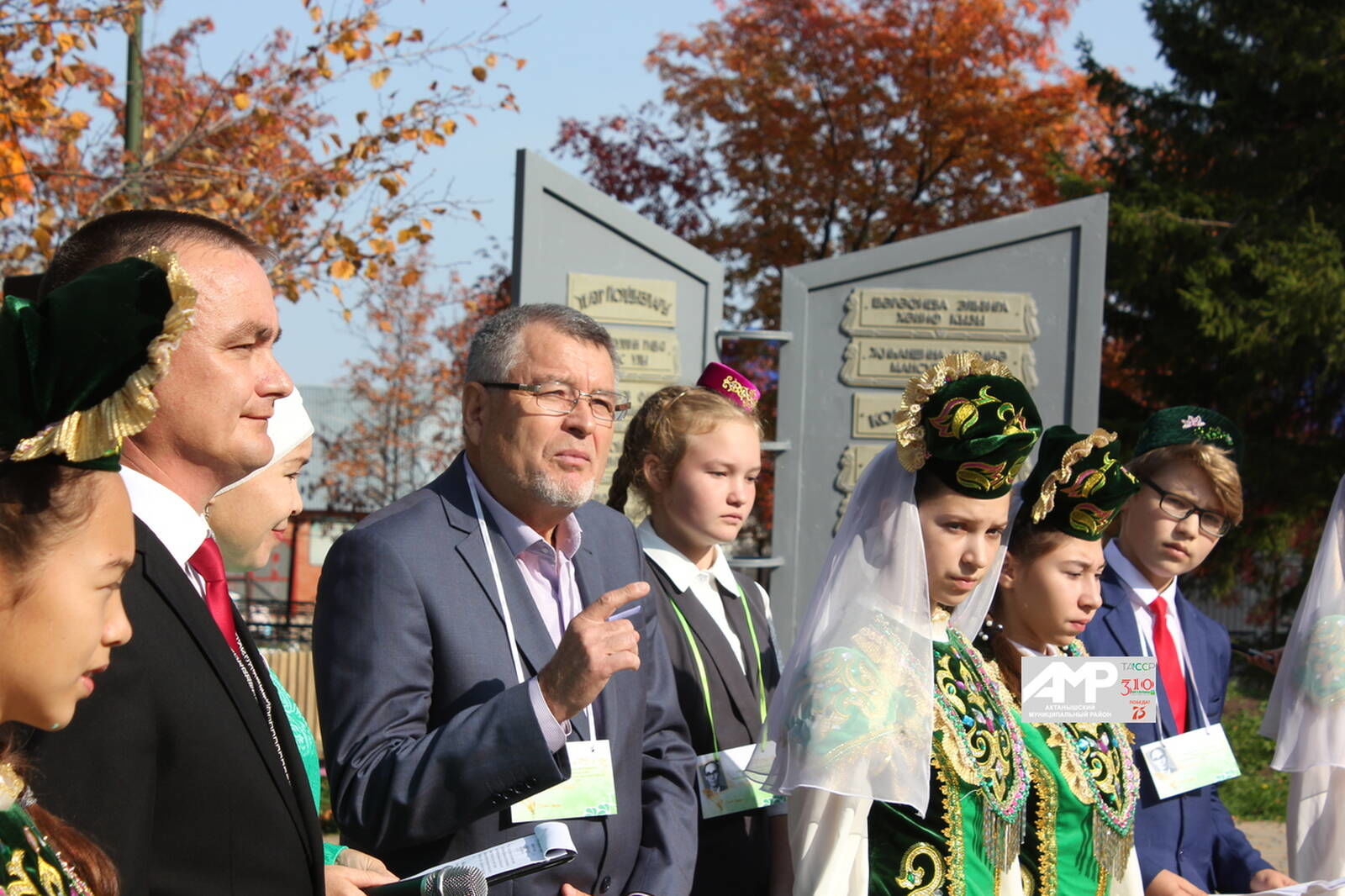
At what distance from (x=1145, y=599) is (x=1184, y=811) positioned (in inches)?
25.9

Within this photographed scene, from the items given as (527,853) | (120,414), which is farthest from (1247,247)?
(120,414)

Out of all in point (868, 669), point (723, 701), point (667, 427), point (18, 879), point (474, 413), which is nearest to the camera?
point (18, 879)

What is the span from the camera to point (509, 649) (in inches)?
114

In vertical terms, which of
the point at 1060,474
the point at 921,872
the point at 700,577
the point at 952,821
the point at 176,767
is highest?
the point at 1060,474

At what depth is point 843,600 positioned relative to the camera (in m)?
3.17

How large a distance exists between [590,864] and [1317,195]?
14027mm

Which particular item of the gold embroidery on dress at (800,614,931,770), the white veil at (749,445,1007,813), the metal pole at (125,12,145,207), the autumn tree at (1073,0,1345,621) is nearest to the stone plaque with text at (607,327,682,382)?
the metal pole at (125,12,145,207)

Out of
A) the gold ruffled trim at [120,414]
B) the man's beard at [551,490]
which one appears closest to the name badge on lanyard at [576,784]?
the man's beard at [551,490]

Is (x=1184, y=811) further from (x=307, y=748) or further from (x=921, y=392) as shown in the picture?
(x=307, y=748)

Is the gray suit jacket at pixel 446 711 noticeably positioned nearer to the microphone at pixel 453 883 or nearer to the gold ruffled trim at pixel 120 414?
the microphone at pixel 453 883

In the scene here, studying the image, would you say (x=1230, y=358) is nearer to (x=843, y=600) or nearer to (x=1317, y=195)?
(x=1317, y=195)

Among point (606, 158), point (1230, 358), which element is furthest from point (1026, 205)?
point (606, 158)

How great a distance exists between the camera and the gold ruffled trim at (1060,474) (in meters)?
3.57

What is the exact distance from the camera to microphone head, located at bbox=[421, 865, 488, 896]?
7.06 feet
